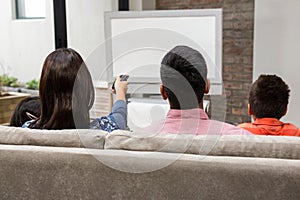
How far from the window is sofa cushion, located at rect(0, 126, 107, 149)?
379 cm

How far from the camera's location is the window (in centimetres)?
550

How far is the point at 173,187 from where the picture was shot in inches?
67.0

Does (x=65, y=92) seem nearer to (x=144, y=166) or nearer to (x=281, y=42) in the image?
(x=144, y=166)

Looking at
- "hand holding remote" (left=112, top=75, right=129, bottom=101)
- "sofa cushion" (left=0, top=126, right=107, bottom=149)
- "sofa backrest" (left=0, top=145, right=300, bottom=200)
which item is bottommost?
"sofa backrest" (left=0, top=145, right=300, bottom=200)

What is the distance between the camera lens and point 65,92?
1.94 m

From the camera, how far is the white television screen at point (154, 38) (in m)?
4.08

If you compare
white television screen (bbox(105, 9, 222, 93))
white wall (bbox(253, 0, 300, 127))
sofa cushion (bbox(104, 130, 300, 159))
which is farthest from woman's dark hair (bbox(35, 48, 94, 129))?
white wall (bbox(253, 0, 300, 127))

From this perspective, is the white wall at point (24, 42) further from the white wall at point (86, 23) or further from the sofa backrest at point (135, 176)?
the sofa backrest at point (135, 176)

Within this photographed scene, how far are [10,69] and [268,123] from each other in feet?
13.9

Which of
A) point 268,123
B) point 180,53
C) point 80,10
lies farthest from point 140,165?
point 80,10

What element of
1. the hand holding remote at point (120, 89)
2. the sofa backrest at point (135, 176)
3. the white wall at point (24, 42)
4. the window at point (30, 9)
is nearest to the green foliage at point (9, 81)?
the white wall at point (24, 42)

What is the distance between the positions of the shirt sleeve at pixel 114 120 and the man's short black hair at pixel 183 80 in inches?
11.9

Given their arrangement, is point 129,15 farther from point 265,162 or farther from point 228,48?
point 265,162

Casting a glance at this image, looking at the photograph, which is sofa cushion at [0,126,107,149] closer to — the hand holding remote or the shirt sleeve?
the shirt sleeve
